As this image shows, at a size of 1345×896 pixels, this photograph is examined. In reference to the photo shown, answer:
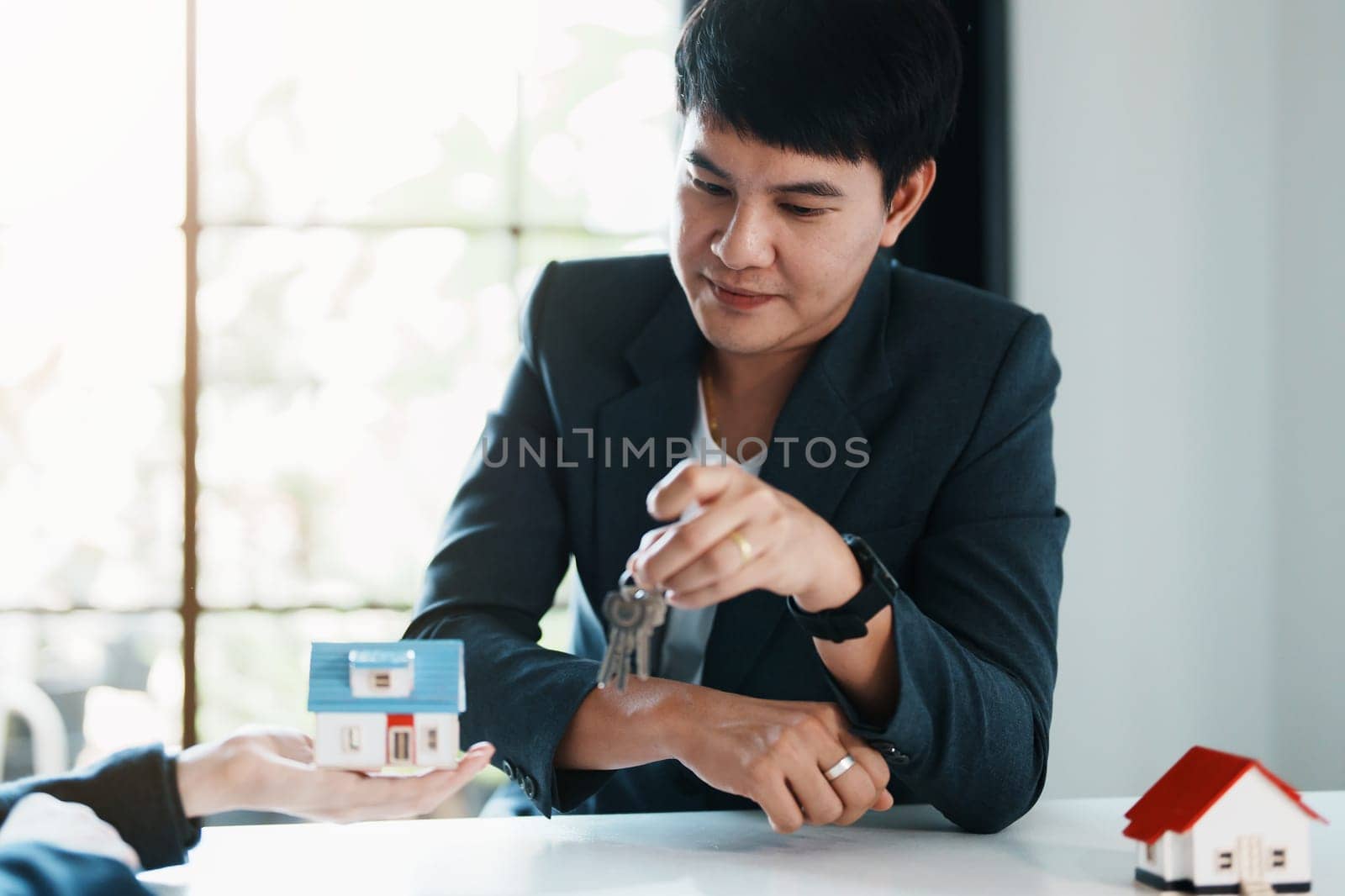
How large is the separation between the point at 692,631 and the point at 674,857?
0.42 m

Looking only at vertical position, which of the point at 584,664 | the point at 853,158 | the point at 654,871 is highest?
the point at 853,158

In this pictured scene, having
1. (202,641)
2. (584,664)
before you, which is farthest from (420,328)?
(584,664)

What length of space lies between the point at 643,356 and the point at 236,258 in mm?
1513

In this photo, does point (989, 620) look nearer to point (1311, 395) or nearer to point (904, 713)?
point (904, 713)

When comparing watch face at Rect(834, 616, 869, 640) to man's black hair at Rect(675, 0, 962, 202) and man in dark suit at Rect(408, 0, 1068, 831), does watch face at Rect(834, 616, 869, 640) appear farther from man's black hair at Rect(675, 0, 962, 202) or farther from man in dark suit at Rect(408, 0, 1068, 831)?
man's black hair at Rect(675, 0, 962, 202)

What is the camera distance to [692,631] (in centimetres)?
147

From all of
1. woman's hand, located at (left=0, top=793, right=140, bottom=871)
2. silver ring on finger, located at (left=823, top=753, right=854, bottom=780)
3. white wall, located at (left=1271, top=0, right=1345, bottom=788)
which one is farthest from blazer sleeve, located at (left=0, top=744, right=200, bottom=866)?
white wall, located at (left=1271, top=0, right=1345, bottom=788)

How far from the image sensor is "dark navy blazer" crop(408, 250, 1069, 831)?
1171 millimetres

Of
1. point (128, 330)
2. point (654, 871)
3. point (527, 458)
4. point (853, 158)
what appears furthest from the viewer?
point (128, 330)

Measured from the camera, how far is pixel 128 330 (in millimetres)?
2660

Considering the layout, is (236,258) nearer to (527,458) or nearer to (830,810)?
(527,458)

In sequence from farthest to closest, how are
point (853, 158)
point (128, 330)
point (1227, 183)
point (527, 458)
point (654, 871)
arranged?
point (128, 330) → point (1227, 183) → point (527, 458) → point (853, 158) → point (654, 871)

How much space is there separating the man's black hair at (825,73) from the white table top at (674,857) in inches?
26.6

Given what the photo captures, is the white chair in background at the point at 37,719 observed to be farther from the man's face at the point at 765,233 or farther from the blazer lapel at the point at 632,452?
the man's face at the point at 765,233
